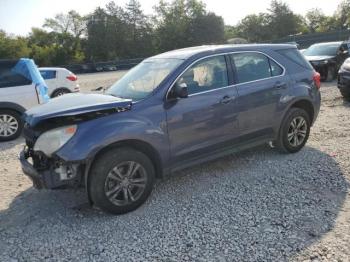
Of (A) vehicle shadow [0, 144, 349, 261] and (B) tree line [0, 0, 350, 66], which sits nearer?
(A) vehicle shadow [0, 144, 349, 261]

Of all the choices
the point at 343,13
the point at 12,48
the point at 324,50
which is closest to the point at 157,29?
the point at 12,48

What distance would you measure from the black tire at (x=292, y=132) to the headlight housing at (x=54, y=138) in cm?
321

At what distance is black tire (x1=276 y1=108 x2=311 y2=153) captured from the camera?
18.9 feet

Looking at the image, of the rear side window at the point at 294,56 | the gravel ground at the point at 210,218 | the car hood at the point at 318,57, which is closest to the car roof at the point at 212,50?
the rear side window at the point at 294,56

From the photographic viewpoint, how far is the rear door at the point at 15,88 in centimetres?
827

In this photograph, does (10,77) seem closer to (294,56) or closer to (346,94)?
(294,56)

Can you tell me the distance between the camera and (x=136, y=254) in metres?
3.60

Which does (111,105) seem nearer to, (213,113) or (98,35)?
(213,113)

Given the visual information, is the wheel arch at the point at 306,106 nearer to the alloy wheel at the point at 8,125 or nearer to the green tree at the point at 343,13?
the alloy wheel at the point at 8,125

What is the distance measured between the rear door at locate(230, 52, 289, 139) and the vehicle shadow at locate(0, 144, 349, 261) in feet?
2.07

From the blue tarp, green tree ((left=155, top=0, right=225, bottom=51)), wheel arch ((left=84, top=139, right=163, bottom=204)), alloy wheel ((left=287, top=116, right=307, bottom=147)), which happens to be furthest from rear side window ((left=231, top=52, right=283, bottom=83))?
green tree ((left=155, top=0, right=225, bottom=51))

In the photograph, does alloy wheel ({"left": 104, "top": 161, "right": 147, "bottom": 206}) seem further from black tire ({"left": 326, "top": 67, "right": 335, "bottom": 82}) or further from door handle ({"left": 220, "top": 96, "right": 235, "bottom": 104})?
black tire ({"left": 326, "top": 67, "right": 335, "bottom": 82})

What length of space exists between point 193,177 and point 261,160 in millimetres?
1174

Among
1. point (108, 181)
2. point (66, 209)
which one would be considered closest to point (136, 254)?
point (108, 181)
